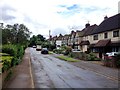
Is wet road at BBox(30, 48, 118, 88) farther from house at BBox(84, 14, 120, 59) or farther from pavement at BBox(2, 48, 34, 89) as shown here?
house at BBox(84, 14, 120, 59)

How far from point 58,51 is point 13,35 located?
2375 cm

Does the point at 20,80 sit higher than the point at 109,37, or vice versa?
the point at 109,37

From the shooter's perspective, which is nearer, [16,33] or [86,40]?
[16,33]

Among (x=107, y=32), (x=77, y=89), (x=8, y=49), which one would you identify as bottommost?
(x=77, y=89)

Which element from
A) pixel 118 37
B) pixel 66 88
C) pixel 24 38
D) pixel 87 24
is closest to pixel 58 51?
pixel 87 24

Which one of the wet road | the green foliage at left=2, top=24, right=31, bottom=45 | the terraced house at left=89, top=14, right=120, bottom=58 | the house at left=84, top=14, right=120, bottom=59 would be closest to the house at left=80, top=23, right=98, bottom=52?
the house at left=84, top=14, right=120, bottom=59

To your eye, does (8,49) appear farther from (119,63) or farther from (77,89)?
(77,89)

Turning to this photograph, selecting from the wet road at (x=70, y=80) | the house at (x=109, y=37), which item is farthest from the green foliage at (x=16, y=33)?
the wet road at (x=70, y=80)

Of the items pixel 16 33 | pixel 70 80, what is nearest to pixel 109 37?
pixel 16 33

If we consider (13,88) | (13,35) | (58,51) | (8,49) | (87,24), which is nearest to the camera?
(13,88)

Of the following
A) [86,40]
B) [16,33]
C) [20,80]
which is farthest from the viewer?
[86,40]

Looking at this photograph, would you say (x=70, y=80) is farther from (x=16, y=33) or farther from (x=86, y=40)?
(x=86, y=40)

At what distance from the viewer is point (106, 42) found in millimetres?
46844

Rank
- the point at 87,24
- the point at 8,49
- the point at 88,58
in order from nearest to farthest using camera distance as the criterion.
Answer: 1. the point at 8,49
2. the point at 88,58
3. the point at 87,24
